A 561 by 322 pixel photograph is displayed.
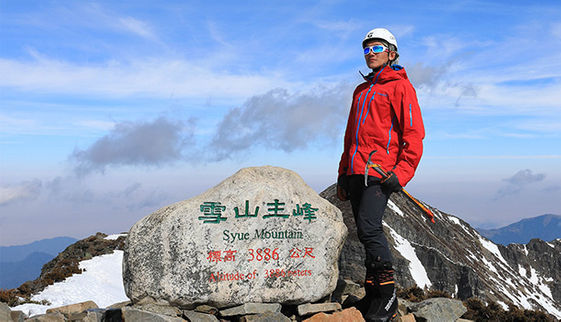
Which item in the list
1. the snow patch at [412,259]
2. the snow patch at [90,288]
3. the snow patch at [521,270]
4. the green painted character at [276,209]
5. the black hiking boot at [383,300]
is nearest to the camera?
the black hiking boot at [383,300]

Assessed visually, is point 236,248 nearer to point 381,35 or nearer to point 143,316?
point 143,316

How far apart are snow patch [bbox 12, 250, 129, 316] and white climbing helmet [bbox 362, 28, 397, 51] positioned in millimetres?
13248

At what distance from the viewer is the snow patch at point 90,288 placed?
1717 cm

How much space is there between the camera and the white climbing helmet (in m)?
8.64

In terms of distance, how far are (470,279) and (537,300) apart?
36.7 metres

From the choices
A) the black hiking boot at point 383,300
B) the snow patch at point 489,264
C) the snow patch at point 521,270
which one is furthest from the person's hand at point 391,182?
the snow patch at point 521,270

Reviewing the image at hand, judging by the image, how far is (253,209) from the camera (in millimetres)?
9484

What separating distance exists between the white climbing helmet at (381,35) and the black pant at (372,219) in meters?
2.58

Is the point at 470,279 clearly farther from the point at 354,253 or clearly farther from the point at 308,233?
the point at 308,233

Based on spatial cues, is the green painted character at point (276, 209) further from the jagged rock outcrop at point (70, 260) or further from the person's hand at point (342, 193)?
the jagged rock outcrop at point (70, 260)

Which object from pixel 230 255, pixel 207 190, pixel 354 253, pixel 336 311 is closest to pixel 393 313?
pixel 336 311

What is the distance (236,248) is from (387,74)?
4.42 metres

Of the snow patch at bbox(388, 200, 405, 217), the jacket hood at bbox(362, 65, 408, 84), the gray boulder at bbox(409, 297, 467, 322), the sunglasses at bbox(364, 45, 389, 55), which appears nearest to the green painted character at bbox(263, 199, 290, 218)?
the jacket hood at bbox(362, 65, 408, 84)

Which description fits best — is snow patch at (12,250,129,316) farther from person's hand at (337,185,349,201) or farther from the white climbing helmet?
the white climbing helmet
